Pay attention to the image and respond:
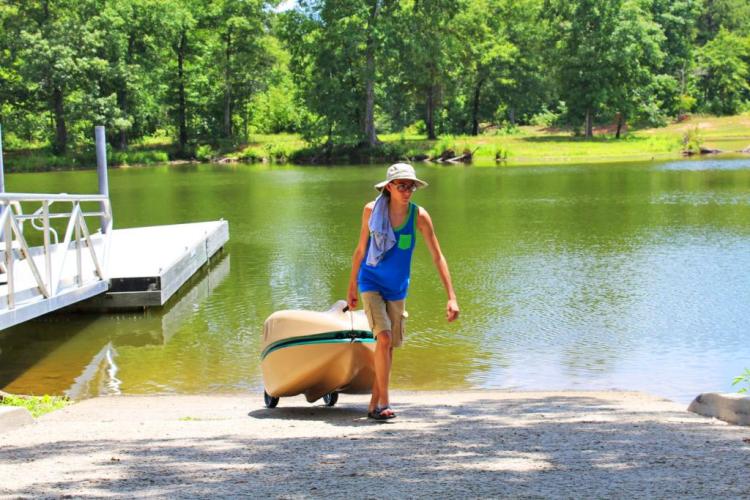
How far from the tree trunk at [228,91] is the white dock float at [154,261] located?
4579cm

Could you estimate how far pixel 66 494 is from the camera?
4.02 m

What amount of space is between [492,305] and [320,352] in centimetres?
669

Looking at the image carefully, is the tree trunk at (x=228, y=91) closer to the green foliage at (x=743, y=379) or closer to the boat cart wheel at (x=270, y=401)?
the green foliage at (x=743, y=379)

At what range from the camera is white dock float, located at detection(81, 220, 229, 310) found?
12938mm

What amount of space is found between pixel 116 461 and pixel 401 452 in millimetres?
1437

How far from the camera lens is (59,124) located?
199ft

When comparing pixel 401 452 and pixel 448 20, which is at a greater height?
pixel 448 20

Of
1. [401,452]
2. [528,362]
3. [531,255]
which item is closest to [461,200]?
[531,255]

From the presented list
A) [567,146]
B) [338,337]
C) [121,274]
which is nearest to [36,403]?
[338,337]

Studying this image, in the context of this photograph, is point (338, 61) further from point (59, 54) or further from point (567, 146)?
point (59, 54)

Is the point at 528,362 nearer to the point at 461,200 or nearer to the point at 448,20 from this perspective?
the point at 461,200

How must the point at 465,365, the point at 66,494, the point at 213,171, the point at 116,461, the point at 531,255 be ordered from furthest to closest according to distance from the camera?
the point at 213,171, the point at 531,255, the point at 465,365, the point at 116,461, the point at 66,494

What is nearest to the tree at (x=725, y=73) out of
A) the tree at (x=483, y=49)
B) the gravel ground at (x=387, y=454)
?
the tree at (x=483, y=49)

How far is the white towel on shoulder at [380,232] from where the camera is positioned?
6184 mm
